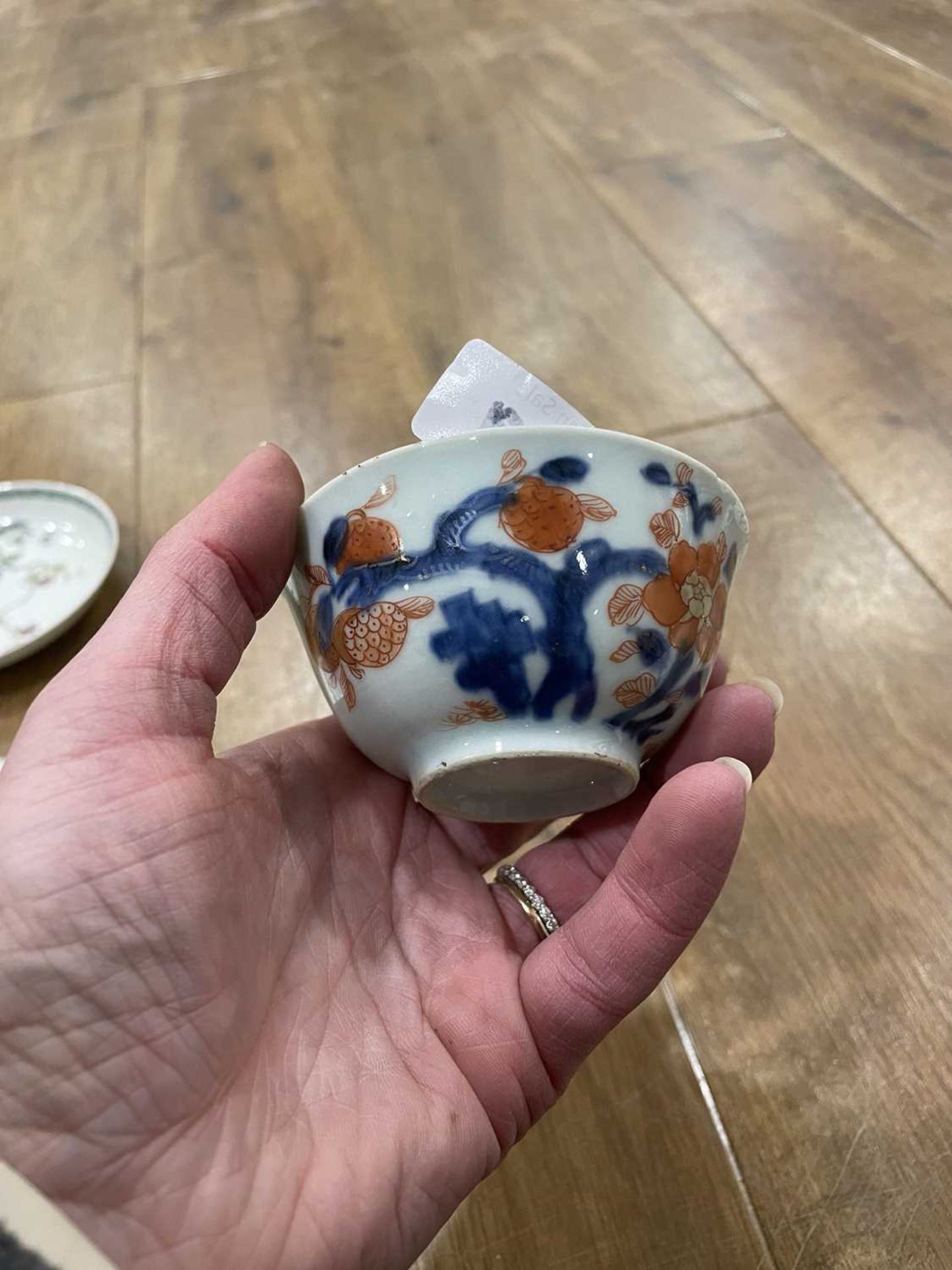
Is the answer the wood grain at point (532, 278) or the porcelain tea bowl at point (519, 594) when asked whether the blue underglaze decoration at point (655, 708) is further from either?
the wood grain at point (532, 278)

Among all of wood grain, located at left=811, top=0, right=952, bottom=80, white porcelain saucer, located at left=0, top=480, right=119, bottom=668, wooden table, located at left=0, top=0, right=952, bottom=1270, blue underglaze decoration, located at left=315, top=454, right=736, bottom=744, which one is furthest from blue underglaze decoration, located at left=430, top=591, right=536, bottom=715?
wood grain, located at left=811, top=0, right=952, bottom=80

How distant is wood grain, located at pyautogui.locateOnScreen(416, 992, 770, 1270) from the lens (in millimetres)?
500

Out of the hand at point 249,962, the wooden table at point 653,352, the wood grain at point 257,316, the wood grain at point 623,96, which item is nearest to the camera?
the hand at point 249,962

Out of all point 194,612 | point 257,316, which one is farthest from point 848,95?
point 194,612

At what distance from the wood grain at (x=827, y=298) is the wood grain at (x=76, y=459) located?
0.61 metres

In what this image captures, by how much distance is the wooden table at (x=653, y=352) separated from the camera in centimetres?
53

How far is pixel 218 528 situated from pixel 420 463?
5.2 inches

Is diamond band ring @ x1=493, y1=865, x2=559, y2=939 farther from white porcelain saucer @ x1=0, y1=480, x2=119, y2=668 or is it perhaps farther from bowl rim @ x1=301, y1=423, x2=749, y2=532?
white porcelain saucer @ x1=0, y1=480, x2=119, y2=668

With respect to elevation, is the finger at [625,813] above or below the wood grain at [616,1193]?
above

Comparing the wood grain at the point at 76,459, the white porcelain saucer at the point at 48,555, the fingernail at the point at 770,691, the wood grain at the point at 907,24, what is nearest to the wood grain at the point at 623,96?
the wood grain at the point at 907,24

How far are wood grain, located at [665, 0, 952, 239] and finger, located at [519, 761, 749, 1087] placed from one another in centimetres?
93

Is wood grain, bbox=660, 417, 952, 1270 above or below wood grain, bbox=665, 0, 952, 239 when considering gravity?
below

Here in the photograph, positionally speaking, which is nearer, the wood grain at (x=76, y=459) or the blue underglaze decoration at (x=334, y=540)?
the blue underglaze decoration at (x=334, y=540)

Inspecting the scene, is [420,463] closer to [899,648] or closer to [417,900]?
[417,900]
